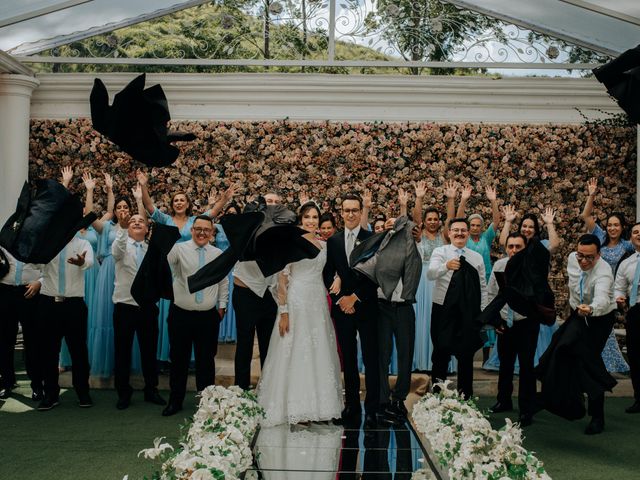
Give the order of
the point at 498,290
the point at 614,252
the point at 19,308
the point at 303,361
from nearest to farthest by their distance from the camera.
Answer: the point at 303,361, the point at 498,290, the point at 19,308, the point at 614,252

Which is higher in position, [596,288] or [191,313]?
[596,288]

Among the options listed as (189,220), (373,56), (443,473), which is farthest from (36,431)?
(373,56)

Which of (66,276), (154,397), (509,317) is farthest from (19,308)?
(509,317)

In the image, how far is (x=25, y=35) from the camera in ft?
33.9

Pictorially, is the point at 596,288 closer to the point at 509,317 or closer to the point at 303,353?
the point at 509,317

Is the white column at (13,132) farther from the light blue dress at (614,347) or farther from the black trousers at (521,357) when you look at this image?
the light blue dress at (614,347)

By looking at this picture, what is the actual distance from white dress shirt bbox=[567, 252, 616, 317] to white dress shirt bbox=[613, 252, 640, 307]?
0.73m

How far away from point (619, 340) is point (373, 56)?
4529 mm

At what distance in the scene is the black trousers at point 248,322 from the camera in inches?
294

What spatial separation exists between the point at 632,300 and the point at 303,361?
3195mm

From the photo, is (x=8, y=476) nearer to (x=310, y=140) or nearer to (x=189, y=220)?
(x=189, y=220)

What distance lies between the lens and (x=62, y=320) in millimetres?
7621

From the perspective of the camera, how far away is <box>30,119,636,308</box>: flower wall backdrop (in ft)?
34.9

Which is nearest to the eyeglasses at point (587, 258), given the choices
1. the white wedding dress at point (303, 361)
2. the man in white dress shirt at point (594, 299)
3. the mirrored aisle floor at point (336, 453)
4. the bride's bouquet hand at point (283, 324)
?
the man in white dress shirt at point (594, 299)
